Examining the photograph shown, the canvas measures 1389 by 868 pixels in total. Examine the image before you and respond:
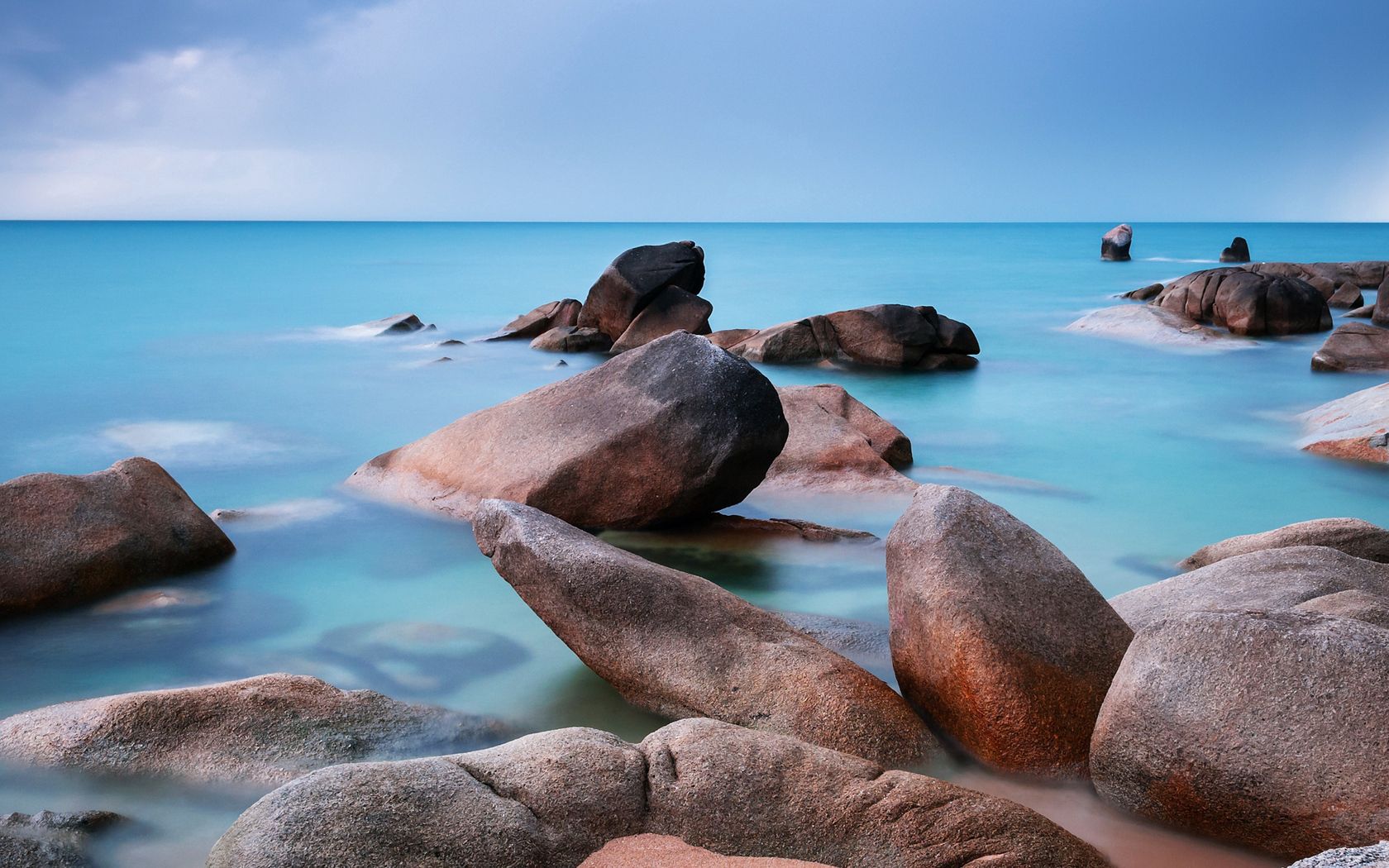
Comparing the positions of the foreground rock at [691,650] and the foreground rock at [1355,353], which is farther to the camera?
the foreground rock at [1355,353]

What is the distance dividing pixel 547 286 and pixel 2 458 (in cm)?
2139

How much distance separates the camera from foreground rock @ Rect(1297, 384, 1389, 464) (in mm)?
9336

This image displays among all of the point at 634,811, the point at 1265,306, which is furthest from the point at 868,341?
the point at 634,811

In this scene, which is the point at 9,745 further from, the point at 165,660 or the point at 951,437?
the point at 951,437

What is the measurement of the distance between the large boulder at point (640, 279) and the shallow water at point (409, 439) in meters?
1.02

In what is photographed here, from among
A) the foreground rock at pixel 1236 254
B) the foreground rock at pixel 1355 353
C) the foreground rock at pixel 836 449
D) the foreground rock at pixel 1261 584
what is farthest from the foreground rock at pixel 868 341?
the foreground rock at pixel 1236 254

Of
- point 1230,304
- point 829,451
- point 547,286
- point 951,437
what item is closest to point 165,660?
point 829,451

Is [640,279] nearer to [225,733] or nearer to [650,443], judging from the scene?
[650,443]

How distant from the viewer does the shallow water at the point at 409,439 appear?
4.98m

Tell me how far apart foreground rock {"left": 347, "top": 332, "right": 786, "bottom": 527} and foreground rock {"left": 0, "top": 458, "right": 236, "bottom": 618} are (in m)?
1.80

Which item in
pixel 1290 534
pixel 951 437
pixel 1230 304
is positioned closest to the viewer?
pixel 1290 534

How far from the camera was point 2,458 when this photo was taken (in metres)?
9.80

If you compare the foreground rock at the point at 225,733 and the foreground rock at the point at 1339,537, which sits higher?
the foreground rock at the point at 1339,537

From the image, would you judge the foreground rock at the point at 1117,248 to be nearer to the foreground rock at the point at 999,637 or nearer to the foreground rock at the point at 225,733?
the foreground rock at the point at 999,637
